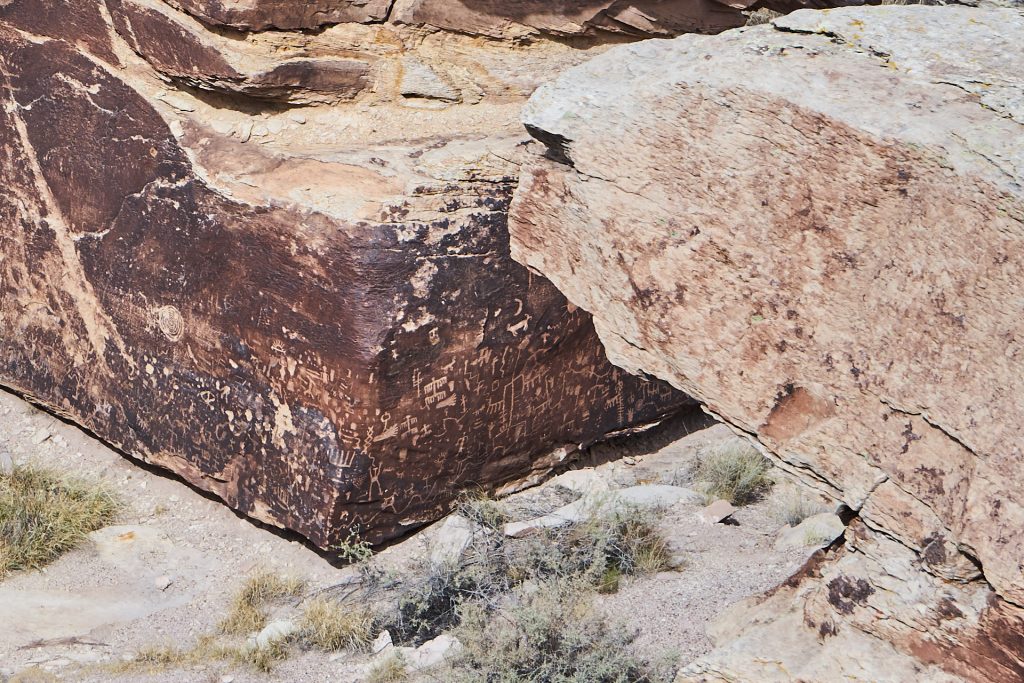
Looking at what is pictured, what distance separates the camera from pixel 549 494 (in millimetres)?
4188

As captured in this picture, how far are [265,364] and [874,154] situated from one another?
7.16ft

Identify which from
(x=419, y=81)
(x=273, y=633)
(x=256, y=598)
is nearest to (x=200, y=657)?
(x=273, y=633)

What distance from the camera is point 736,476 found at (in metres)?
4.02

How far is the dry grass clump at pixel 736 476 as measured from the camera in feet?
13.0

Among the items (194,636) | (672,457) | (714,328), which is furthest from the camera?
(672,457)

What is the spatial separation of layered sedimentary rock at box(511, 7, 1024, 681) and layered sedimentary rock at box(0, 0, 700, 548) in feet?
3.54

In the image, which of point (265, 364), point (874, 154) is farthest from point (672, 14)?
point (874, 154)

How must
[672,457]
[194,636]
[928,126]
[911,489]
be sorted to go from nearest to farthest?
[928,126] < [911,489] < [194,636] < [672,457]

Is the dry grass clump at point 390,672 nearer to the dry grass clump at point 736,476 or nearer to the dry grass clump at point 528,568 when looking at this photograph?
the dry grass clump at point 528,568

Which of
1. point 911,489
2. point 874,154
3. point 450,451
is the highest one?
point 874,154

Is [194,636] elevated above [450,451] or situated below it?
below

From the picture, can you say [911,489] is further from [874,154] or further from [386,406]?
[386,406]

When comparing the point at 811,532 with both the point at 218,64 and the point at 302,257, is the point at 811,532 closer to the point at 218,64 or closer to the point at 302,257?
the point at 302,257

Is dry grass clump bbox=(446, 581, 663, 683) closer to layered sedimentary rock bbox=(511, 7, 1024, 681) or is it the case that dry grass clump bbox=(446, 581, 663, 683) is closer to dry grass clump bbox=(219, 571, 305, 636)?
layered sedimentary rock bbox=(511, 7, 1024, 681)
